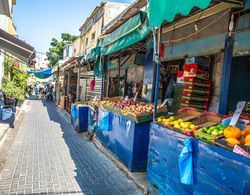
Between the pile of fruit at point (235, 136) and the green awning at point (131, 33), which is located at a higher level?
the green awning at point (131, 33)

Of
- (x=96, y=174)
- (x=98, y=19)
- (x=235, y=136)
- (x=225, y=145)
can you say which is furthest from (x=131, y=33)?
(x=98, y=19)

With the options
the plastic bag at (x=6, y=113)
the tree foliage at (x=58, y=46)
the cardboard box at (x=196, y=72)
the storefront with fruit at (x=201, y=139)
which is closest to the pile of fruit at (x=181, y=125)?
the storefront with fruit at (x=201, y=139)

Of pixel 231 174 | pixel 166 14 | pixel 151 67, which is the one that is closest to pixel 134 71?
pixel 151 67

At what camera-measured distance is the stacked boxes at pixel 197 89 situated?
5961mm

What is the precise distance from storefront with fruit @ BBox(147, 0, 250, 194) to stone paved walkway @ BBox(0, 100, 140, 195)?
115cm

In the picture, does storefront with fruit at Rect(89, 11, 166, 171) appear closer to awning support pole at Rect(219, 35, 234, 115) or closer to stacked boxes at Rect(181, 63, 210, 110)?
stacked boxes at Rect(181, 63, 210, 110)

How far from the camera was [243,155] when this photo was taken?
2670 mm

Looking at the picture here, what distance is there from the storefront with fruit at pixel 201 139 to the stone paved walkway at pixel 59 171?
1.15 m

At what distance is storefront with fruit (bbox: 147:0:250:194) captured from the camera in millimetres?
2879

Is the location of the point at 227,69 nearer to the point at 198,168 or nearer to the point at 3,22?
the point at 198,168

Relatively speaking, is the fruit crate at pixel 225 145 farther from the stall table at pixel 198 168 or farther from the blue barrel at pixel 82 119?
the blue barrel at pixel 82 119

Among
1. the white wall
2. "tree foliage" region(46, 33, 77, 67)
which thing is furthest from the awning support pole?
"tree foliage" region(46, 33, 77, 67)

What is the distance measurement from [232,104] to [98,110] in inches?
190

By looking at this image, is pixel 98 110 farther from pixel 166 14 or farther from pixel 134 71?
pixel 166 14
